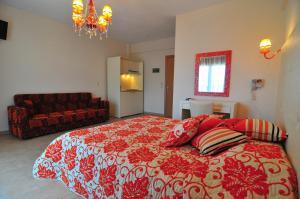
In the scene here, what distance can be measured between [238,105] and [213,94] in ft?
1.80

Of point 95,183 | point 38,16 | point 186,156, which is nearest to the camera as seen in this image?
point 186,156

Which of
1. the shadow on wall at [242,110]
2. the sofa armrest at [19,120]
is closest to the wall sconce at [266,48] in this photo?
the shadow on wall at [242,110]

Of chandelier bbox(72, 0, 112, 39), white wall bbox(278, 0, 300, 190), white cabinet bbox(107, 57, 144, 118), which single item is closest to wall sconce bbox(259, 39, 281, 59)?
white wall bbox(278, 0, 300, 190)

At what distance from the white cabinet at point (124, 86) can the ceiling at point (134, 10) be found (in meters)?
1.23

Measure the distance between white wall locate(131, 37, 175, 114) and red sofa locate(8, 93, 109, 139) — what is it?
6.51 ft

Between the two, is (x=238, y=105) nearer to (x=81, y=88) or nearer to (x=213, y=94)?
(x=213, y=94)

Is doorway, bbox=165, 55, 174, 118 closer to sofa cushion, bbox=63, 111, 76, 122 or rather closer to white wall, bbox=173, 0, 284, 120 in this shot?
white wall, bbox=173, 0, 284, 120

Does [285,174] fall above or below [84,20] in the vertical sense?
below

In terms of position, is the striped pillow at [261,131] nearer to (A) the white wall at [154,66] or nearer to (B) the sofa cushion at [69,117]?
(B) the sofa cushion at [69,117]

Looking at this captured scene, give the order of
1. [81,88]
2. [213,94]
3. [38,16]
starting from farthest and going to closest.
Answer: [81,88]
[38,16]
[213,94]

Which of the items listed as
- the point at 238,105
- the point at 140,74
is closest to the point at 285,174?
the point at 238,105

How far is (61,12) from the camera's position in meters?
3.82

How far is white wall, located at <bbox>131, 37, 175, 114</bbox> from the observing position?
5863 mm

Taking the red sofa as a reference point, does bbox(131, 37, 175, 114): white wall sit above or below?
above
